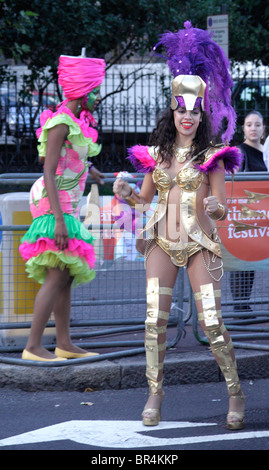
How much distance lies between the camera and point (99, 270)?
5.98 meters

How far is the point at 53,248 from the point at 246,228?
1.58m

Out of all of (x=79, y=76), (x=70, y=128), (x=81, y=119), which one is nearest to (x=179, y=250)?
(x=70, y=128)

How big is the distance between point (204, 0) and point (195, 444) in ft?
44.5

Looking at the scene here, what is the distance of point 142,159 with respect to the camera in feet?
15.7

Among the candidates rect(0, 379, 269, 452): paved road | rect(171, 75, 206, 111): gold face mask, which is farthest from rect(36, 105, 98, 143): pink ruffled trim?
rect(0, 379, 269, 452): paved road

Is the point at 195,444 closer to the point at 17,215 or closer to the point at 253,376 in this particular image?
the point at 253,376

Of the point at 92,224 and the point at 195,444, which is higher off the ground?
the point at 92,224

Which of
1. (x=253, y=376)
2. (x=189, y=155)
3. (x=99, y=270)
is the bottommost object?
(x=253, y=376)

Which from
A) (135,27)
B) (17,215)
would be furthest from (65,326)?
(135,27)

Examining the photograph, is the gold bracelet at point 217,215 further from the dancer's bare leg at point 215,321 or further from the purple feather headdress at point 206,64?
the purple feather headdress at point 206,64

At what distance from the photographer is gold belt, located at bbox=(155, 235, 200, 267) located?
182 inches

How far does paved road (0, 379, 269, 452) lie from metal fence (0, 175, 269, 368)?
0.56m

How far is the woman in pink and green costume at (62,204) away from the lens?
5.46 m
